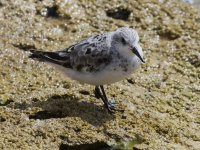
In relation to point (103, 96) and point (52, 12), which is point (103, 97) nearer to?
point (103, 96)

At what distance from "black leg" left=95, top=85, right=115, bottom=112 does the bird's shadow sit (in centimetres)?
8

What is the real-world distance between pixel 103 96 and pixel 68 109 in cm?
44

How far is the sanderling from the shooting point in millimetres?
7000

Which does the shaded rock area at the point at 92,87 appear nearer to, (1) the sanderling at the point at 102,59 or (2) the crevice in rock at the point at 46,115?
(2) the crevice in rock at the point at 46,115

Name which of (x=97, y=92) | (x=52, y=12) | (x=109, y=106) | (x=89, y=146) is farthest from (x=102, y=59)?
(x=52, y=12)

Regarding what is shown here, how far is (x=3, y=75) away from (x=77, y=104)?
41.6 inches

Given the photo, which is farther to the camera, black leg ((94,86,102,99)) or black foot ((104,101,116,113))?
black leg ((94,86,102,99))

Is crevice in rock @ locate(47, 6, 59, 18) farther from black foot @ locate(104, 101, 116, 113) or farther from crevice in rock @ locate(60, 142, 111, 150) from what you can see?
crevice in rock @ locate(60, 142, 111, 150)

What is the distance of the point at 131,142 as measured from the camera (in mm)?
6551

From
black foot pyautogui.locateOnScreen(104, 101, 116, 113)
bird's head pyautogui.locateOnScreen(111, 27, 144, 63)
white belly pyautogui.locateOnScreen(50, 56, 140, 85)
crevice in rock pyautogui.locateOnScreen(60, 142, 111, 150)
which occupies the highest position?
bird's head pyautogui.locateOnScreen(111, 27, 144, 63)

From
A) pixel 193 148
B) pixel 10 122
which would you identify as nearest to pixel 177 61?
pixel 193 148

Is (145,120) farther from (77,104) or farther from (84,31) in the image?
(84,31)

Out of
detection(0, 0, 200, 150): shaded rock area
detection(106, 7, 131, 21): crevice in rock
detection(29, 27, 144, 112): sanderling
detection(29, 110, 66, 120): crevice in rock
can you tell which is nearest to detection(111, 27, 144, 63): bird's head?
detection(29, 27, 144, 112): sanderling

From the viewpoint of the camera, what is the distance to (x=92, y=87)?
24.9 feet
